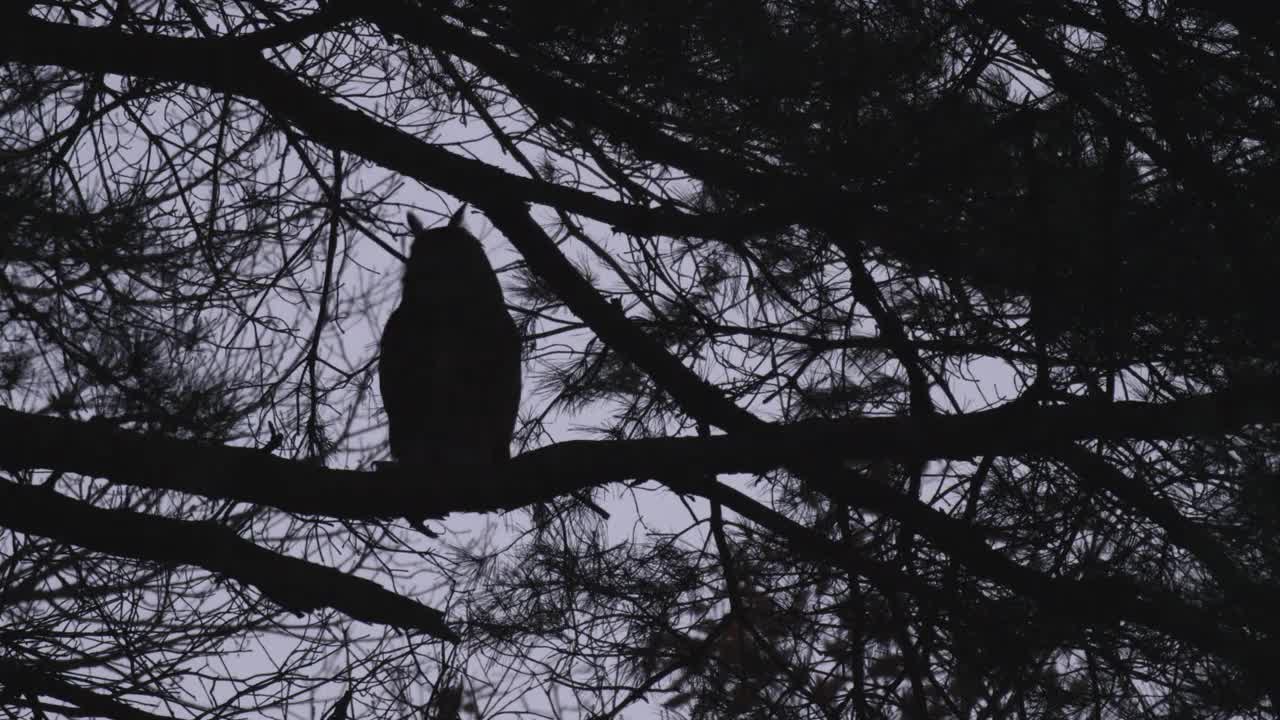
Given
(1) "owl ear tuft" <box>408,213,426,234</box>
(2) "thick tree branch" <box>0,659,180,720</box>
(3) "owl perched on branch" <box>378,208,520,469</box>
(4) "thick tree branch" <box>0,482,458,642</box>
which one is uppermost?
(1) "owl ear tuft" <box>408,213,426,234</box>

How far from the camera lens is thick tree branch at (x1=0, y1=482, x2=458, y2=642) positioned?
2.03m

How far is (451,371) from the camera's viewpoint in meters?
2.89

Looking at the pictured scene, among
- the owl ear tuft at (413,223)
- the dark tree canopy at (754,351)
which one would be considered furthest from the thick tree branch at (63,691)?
the owl ear tuft at (413,223)

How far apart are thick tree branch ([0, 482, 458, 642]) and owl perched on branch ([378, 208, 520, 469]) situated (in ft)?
2.65

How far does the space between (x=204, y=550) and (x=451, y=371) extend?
957mm

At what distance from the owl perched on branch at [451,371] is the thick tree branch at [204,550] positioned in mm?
808

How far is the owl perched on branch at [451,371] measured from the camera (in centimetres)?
290

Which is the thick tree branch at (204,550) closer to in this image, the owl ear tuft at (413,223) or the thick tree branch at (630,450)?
the thick tree branch at (630,450)

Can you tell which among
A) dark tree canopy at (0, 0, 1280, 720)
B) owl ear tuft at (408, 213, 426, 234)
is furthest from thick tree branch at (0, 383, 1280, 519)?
owl ear tuft at (408, 213, 426, 234)

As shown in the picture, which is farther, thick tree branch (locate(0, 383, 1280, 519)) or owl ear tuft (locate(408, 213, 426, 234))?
owl ear tuft (locate(408, 213, 426, 234))

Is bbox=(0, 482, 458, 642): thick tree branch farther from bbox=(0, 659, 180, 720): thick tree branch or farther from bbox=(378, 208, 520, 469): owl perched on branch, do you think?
bbox=(378, 208, 520, 469): owl perched on branch

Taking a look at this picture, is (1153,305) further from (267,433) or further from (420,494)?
(267,433)

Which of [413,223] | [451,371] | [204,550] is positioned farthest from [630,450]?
[413,223]

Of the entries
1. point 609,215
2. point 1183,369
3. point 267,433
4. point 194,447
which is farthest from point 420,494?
point 1183,369
